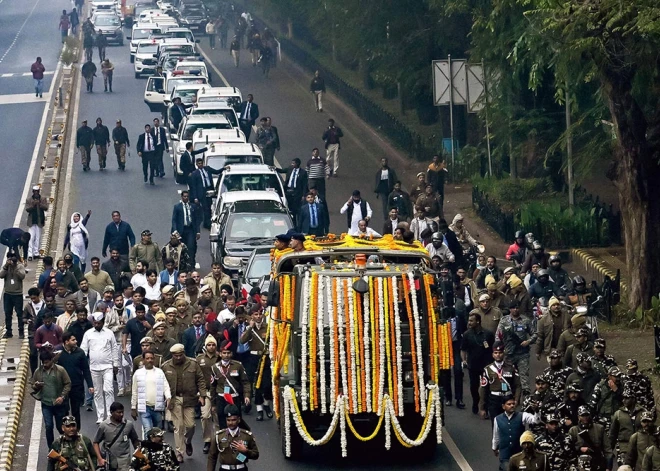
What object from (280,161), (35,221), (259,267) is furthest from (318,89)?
(259,267)

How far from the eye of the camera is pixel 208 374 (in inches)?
787

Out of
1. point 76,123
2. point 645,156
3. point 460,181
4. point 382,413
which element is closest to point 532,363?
point 645,156

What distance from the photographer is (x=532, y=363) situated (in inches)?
945

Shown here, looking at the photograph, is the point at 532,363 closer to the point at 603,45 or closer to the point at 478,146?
the point at 603,45

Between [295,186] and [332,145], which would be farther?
[332,145]

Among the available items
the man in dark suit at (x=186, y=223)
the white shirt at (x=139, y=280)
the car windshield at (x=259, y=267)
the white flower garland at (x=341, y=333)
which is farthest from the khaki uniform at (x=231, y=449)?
the man in dark suit at (x=186, y=223)

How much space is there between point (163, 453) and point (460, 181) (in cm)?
2386

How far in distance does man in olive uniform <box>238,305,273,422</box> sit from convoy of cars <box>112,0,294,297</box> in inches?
122

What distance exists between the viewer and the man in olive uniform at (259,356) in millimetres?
21094

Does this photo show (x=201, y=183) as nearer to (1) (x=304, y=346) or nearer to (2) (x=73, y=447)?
(1) (x=304, y=346)

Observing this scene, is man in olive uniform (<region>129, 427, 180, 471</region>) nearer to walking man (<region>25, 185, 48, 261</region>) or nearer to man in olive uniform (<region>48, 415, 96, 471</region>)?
man in olive uniform (<region>48, 415, 96, 471</region>)

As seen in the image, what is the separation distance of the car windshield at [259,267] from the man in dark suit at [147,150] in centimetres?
1356

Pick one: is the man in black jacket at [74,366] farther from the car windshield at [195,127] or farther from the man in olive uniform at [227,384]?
the car windshield at [195,127]

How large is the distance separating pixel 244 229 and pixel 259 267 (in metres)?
3.36
